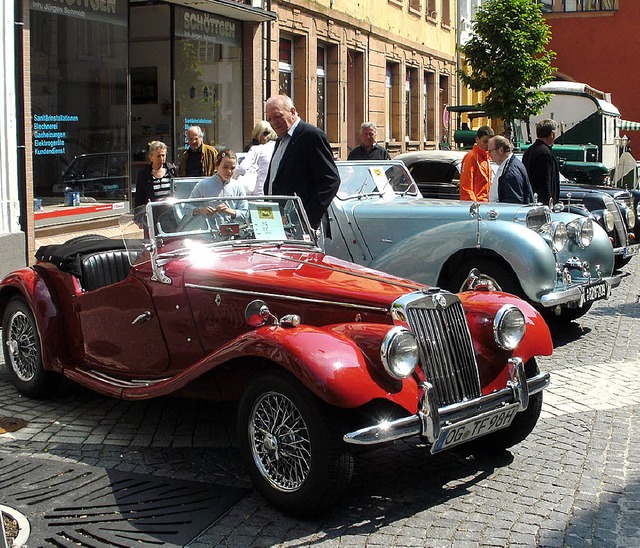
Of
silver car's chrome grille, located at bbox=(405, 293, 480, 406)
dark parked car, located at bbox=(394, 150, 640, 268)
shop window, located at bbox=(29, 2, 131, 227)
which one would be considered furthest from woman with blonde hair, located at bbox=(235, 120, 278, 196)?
silver car's chrome grille, located at bbox=(405, 293, 480, 406)

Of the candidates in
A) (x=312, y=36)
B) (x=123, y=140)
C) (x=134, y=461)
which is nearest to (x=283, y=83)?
(x=312, y=36)

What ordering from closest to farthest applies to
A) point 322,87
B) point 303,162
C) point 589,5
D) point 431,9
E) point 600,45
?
point 303,162
point 322,87
point 431,9
point 600,45
point 589,5

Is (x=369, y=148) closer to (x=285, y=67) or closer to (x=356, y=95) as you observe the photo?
(x=285, y=67)

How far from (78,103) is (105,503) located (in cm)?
947

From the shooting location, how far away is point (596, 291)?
8.54m

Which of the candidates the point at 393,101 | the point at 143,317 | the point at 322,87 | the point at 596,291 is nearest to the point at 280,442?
the point at 143,317

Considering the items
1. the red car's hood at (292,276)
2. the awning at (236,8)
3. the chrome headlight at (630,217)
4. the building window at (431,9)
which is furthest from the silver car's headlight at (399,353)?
the building window at (431,9)

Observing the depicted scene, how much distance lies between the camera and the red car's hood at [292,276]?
195 inches

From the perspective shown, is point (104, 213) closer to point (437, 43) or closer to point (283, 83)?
point (283, 83)

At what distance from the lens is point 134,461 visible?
5359 millimetres

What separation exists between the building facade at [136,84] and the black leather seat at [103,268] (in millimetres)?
4676

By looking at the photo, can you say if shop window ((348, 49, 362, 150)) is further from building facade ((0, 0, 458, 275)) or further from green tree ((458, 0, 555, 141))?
green tree ((458, 0, 555, 141))

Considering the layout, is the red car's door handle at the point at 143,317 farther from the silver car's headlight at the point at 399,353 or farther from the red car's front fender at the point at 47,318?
the silver car's headlight at the point at 399,353

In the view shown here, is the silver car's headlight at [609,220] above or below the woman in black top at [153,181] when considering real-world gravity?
below
